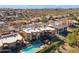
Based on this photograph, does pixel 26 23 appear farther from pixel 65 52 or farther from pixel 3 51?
pixel 65 52

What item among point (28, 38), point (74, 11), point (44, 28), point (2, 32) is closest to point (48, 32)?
point (44, 28)

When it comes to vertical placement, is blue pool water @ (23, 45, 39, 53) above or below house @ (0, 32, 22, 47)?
below

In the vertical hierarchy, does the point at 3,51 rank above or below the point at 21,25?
below

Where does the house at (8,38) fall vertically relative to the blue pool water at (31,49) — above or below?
above

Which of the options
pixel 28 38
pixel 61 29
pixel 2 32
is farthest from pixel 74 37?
pixel 2 32

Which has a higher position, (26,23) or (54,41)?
(26,23)

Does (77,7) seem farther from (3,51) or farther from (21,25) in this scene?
(3,51)

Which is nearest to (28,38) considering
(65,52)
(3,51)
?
(3,51)
